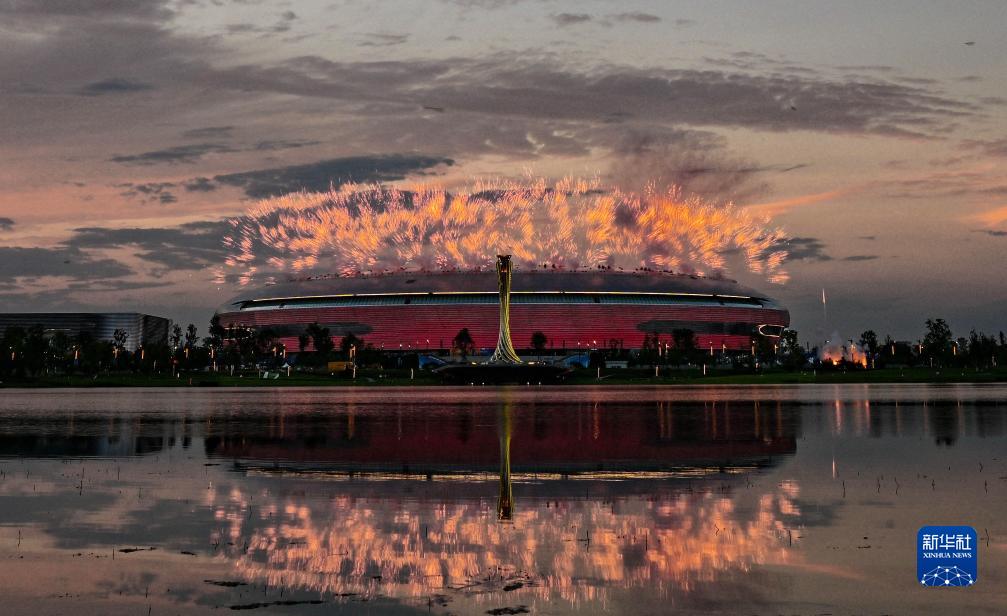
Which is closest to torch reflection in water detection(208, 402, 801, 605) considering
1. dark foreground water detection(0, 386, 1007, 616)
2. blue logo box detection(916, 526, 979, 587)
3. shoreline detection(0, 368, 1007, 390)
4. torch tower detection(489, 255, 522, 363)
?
dark foreground water detection(0, 386, 1007, 616)

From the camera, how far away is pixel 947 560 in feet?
49.1

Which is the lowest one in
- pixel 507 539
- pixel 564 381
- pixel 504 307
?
pixel 507 539

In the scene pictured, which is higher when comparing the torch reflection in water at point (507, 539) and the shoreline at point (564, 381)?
the shoreline at point (564, 381)

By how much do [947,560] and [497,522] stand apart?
7570mm

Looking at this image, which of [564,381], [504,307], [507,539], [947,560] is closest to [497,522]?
[507,539]

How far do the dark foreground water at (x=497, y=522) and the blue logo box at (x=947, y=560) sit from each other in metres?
0.24

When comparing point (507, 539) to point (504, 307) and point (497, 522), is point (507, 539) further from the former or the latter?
point (504, 307)

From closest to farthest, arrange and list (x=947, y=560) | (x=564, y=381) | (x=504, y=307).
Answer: (x=947, y=560)
(x=504, y=307)
(x=564, y=381)

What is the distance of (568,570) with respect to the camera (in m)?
15.5

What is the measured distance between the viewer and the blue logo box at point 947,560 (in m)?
14.5

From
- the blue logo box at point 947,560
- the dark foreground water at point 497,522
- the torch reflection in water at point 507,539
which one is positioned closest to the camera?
the dark foreground water at point 497,522

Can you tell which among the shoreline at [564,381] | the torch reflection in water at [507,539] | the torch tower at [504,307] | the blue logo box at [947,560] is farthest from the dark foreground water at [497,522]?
the torch tower at [504,307]

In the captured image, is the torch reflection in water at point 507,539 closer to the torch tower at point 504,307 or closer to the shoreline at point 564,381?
the shoreline at point 564,381

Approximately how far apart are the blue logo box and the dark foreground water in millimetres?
240
